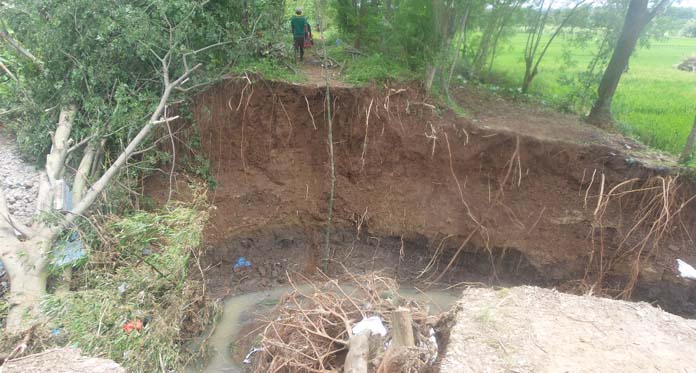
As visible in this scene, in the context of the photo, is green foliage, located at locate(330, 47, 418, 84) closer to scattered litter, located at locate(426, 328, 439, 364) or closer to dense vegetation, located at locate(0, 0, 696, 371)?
dense vegetation, located at locate(0, 0, 696, 371)

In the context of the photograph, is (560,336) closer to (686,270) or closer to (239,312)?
(686,270)

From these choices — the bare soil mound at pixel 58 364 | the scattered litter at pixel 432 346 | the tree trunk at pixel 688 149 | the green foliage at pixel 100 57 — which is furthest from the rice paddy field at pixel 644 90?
the bare soil mound at pixel 58 364

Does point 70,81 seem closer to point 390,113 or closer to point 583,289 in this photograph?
point 390,113

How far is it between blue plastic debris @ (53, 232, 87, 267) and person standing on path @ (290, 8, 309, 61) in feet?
14.8

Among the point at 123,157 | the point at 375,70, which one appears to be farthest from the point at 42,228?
the point at 375,70

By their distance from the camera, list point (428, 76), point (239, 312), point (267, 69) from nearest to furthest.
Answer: point (239, 312) → point (267, 69) → point (428, 76)

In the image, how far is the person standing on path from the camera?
7.03 metres

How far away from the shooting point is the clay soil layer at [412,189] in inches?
228

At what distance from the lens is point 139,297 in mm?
4094

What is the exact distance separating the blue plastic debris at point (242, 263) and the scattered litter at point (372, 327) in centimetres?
294

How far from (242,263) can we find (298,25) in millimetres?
3875

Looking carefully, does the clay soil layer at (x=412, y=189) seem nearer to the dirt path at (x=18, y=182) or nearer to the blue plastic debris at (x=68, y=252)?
the dirt path at (x=18, y=182)

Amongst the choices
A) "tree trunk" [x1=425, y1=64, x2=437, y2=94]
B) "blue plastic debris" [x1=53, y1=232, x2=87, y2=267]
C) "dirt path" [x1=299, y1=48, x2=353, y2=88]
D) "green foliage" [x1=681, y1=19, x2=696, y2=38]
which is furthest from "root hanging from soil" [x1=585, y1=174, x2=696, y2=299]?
"green foliage" [x1=681, y1=19, x2=696, y2=38]

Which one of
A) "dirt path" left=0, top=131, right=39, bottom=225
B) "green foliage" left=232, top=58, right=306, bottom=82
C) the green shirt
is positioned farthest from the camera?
the green shirt
